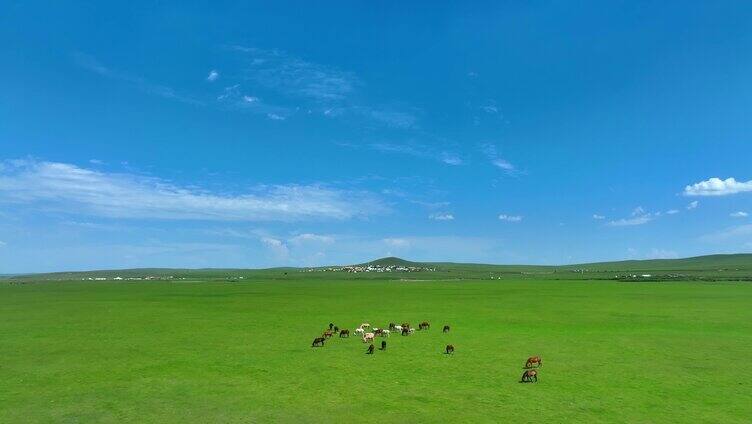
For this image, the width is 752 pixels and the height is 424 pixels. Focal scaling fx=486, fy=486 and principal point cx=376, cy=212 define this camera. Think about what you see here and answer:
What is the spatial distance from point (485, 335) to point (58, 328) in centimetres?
3128

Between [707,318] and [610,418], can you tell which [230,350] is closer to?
[610,418]

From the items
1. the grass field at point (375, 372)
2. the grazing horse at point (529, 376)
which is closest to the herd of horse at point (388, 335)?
the grazing horse at point (529, 376)

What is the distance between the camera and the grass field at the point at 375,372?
16484mm

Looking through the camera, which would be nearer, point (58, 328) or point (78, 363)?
point (78, 363)

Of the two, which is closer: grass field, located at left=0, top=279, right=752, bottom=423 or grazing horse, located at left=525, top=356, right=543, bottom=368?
grass field, located at left=0, top=279, right=752, bottom=423

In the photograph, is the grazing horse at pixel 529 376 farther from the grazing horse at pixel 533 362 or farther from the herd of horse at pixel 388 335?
the grazing horse at pixel 533 362

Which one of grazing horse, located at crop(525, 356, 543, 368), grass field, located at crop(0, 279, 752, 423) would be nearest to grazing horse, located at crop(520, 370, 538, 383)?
grass field, located at crop(0, 279, 752, 423)

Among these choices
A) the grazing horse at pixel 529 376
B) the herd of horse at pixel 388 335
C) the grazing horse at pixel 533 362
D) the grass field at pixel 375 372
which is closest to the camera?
the grass field at pixel 375 372

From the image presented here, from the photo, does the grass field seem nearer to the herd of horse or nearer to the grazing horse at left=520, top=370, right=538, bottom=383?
the grazing horse at left=520, top=370, right=538, bottom=383

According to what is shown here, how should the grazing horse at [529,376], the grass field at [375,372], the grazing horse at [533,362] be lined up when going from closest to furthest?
the grass field at [375,372] → the grazing horse at [529,376] → the grazing horse at [533,362]

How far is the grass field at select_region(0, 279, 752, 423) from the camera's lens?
1648 cm

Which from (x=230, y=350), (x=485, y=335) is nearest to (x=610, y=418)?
(x=485, y=335)

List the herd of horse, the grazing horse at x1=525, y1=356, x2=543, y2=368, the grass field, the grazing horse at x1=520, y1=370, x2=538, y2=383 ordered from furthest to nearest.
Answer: the grazing horse at x1=525, y1=356, x2=543, y2=368 < the herd of horse < the grazing horse at x1=520, y1=370, x2=538, y2=383 < the grass field

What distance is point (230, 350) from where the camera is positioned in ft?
89.8
